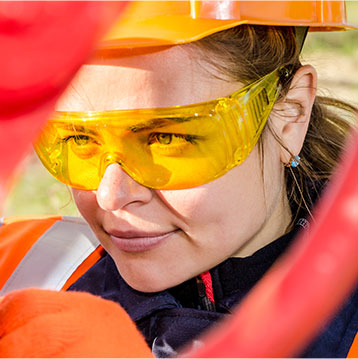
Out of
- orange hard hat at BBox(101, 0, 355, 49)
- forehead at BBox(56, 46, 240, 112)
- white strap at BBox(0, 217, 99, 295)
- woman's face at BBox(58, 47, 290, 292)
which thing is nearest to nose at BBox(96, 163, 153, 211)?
woman's face at BBox(58, 47, 290, 292)

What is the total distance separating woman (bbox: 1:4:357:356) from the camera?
119 cm

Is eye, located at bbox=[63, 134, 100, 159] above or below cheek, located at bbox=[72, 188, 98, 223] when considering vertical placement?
above

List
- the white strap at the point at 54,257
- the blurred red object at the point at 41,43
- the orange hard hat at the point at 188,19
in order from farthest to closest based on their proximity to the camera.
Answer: the white strap at the point at 54,257
the orange hard hat at the point at 188,19
the blurred red object at the point at 41,43

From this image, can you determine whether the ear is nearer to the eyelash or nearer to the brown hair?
the brown hair

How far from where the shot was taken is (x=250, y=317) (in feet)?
0.97

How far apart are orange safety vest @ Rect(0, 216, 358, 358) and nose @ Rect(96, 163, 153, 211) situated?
18.1 inches

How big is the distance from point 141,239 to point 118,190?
0.12 metres

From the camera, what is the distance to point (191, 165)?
1.22m

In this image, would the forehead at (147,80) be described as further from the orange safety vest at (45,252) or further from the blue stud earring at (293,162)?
the orange safety vest at (45,252)

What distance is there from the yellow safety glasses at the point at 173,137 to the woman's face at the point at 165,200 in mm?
17

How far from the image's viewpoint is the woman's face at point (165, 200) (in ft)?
3.89

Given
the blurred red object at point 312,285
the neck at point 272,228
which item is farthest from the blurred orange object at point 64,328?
the neck at point 272,228

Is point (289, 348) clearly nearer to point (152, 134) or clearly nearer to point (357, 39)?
point (152, 134)

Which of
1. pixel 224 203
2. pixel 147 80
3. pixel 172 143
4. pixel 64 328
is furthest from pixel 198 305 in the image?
pixel 64 328
